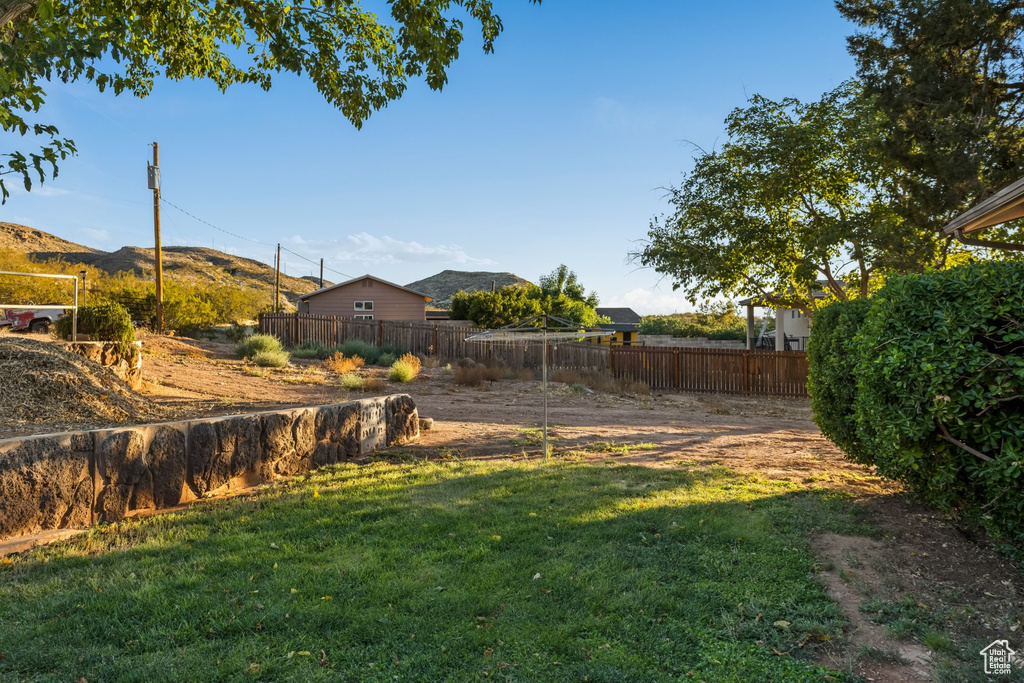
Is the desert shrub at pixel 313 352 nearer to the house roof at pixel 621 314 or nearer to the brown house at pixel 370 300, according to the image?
the brown house at pixel 370 300

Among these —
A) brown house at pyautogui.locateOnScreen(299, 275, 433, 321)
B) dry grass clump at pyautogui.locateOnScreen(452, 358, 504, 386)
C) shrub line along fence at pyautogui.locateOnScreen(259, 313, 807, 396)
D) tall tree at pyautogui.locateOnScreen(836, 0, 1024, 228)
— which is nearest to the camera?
tall tree at pyautogui.locateOnScreen(836, 0, 1024, 228)

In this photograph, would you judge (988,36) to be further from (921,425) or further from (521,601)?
(521,601)

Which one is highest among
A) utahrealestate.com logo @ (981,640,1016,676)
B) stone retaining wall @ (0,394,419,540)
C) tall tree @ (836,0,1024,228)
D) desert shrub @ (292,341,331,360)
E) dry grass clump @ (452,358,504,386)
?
tall tree @ (836,0,1024,228)

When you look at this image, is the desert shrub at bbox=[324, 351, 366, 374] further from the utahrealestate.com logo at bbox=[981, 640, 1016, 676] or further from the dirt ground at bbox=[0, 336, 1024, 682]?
the utahrealestate.com logo at bbox=[981, 640, 1016, 676]

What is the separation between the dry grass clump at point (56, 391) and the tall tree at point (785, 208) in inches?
633

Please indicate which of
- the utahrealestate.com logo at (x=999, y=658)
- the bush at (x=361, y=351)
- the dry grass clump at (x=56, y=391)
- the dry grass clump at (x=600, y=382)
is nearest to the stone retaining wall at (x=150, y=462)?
the dry grass clump at (x=56, y=391)

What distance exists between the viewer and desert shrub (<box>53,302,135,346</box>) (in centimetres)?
1153

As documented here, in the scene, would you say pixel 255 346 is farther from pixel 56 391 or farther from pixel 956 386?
pixel 956 386

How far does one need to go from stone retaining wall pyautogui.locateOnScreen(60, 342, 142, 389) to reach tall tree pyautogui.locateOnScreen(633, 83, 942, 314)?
49.5 ft

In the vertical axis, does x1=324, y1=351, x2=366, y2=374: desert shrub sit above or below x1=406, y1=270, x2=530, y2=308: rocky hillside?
below

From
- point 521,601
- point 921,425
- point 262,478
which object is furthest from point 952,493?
point 262,478

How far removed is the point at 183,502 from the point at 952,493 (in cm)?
617

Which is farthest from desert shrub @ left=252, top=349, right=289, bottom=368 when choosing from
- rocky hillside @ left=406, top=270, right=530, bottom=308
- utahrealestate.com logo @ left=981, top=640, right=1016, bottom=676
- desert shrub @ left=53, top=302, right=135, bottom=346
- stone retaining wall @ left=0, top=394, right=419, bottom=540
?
rocky hillside @ left=406, top=270, right=530, bottom=308

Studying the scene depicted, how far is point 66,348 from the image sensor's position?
9922mm
